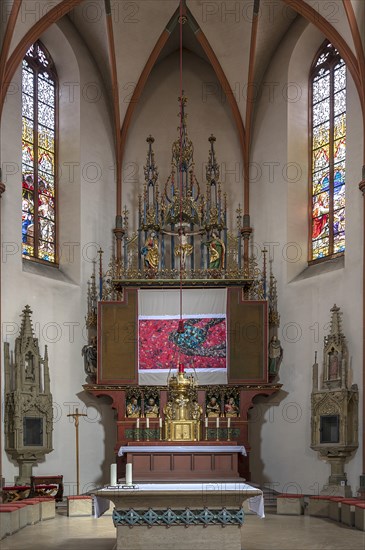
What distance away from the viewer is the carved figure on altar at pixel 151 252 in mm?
21219

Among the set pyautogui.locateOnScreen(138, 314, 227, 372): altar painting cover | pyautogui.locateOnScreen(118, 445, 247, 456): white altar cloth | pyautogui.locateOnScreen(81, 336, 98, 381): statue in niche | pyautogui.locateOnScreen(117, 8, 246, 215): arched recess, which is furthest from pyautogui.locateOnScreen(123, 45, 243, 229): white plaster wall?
pyautogui.locateOnScreen(118, 445, 247, 456): white altar cloth

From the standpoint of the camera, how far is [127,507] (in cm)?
1164

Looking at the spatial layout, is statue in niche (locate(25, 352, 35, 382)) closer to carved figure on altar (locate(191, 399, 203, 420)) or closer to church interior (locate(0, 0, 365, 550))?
church interior (locate(0, 0, 365, 550))

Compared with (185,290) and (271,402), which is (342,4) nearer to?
(185,290)

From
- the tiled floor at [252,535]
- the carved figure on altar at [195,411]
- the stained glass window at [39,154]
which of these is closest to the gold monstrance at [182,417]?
the carved figure on altar at [195,411]

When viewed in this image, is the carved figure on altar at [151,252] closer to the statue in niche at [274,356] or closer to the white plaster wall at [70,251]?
the white plaster wall at [70,251]

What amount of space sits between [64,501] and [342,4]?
41.2ft

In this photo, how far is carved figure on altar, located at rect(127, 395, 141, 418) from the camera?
20469 mm

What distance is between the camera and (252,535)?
1389 cm

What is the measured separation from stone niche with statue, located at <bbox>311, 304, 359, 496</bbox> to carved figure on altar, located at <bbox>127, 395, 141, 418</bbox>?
429 cm

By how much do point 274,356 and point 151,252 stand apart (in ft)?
13.1

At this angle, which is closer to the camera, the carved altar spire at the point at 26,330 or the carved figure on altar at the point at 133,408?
the carved altar spire at the point at 26,330

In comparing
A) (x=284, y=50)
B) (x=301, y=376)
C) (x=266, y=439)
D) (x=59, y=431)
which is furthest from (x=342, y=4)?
(x=59, y=431)

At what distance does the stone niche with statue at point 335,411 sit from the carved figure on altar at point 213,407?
2560 mm
